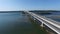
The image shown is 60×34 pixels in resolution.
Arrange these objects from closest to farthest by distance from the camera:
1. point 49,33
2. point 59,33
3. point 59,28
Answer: point 59,33, point 59,28, point 49,33

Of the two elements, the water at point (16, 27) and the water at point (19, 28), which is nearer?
the water at point (19, 28)

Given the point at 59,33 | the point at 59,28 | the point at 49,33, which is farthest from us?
the point at 49,33

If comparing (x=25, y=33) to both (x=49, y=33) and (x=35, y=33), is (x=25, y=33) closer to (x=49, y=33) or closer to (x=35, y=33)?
(x=35, y=33)

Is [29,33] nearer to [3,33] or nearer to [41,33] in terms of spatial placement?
[41,33]

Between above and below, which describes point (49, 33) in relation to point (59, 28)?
below

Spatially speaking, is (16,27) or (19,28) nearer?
(19,28)

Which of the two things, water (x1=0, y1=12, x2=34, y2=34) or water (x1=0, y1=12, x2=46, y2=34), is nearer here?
water (x1=0, y1=12, x2=46, y2=34)

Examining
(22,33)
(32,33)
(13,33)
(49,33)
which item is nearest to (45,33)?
(49,33)

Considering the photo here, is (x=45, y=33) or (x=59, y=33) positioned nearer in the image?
(x=59, y=33)

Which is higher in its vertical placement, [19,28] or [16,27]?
[19,28]
